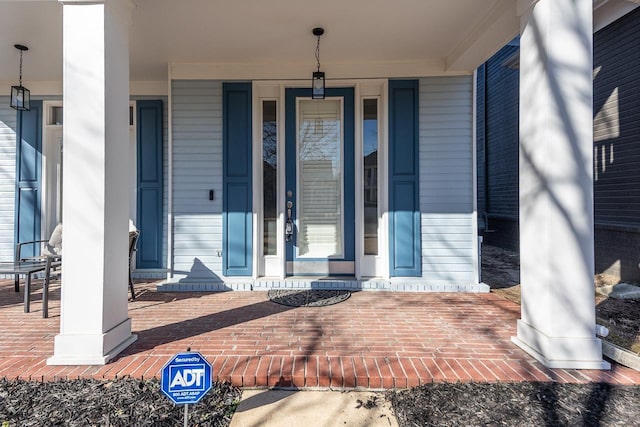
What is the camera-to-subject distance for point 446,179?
4023mm

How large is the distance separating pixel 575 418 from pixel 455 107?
3.30m

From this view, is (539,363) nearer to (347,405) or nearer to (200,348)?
(347,405)

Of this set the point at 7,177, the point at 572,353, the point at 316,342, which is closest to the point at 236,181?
the point at 316,342

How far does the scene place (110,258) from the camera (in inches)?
90.2

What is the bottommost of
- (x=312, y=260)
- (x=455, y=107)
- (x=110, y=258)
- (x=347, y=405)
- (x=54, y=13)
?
(x=347, y=405)

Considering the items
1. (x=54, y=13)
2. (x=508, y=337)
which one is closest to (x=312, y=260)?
(x=508, y=337)

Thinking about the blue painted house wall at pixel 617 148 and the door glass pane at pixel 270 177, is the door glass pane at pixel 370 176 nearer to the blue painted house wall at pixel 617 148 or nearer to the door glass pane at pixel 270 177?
the door glass pane at pixel 270 177

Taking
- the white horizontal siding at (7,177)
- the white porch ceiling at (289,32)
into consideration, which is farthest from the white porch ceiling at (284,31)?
the white horizontal siding at (7,177)

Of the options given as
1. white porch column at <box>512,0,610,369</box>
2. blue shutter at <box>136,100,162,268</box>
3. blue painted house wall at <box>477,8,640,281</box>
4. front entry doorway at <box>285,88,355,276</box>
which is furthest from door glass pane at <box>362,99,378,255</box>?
blue painted house wall at <box>477,8,640,281</box>

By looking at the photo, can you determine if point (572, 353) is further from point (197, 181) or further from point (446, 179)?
point (197, 181)

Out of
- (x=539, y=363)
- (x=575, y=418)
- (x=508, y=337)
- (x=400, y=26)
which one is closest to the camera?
(x=575, y=418)

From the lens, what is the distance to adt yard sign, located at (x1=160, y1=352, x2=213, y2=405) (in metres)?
1.38

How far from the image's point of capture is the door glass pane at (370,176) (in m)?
4.15

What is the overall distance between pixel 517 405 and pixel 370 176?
2838 mm
